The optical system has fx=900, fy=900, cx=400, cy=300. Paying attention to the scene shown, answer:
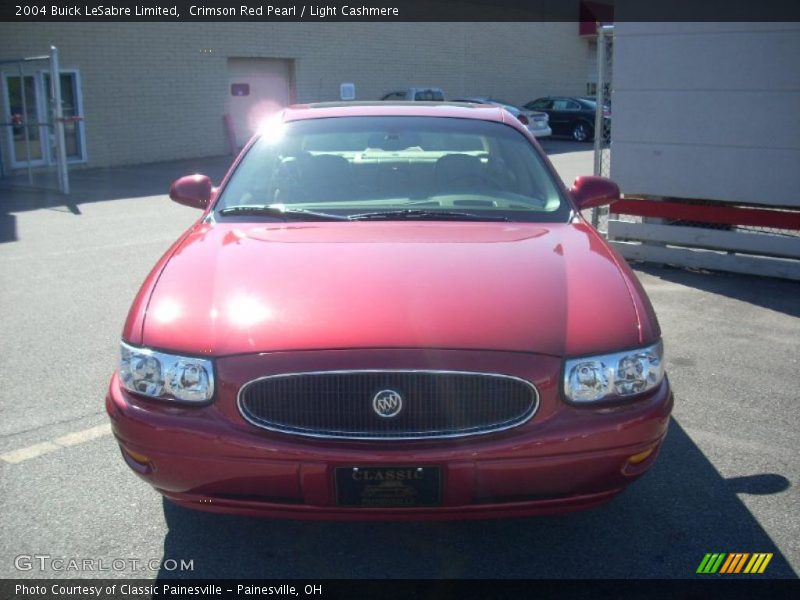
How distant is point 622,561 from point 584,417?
681mm

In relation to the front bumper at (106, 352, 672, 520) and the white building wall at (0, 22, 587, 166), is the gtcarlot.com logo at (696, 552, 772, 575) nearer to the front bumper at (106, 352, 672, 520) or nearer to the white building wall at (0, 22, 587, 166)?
the front bumper at (106, 352, 672, 520)

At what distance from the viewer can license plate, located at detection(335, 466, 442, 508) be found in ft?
9.46

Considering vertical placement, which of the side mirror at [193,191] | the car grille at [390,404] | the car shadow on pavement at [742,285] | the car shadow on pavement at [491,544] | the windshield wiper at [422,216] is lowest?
the car shadow on pavement at [491,544]

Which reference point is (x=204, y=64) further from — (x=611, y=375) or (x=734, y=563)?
(x=734, y=563)

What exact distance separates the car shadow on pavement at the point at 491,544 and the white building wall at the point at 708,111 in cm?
487

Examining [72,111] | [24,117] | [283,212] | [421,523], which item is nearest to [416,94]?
[72,111]

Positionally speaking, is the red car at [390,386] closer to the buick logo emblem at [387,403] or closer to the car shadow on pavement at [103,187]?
the buick logo emblem at [387,403]

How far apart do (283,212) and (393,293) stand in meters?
1.15

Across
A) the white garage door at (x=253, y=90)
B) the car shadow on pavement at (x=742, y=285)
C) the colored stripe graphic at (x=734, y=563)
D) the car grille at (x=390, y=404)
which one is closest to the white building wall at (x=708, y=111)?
the car shadow on pavement at (x=742, y=285)

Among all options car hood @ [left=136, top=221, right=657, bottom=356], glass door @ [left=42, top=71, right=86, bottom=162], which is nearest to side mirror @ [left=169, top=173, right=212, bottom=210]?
car hood @ [left=136, top=221, right=657, bottom=356]

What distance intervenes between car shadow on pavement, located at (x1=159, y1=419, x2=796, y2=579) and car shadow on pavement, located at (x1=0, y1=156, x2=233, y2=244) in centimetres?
795

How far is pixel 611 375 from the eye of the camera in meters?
3.03

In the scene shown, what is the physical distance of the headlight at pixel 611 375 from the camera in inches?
117
